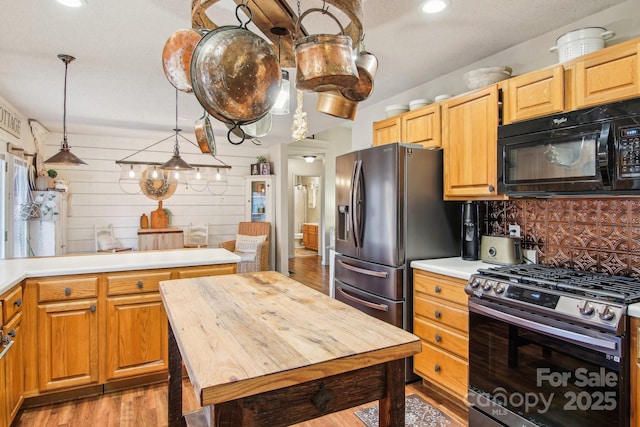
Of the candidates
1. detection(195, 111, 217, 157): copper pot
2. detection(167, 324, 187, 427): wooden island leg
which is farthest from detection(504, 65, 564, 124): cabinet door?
detection(167, 324, 187, 427): wooden island leg

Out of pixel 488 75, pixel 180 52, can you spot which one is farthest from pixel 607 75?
pixel 180 52

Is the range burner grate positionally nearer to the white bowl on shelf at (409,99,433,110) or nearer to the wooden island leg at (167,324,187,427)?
the white bowl on shelf at (409,99,433,110)

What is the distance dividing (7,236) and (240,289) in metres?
3.52

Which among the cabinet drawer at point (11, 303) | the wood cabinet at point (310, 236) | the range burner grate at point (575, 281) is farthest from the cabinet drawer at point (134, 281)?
the wood cabinet at point (310, 236)

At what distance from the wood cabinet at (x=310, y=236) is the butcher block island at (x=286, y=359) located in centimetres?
861

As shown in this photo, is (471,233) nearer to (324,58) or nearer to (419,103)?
(419,103)

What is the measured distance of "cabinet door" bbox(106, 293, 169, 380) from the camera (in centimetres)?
252

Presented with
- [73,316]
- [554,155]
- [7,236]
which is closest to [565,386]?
[554,155]

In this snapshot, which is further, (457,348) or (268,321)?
(457,348)

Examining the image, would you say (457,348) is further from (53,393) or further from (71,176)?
(71,176)

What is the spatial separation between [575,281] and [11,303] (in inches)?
118

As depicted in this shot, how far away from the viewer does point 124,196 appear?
612cm

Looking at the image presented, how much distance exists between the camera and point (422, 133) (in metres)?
2.92

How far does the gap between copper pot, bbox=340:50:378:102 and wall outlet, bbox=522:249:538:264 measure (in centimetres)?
181
